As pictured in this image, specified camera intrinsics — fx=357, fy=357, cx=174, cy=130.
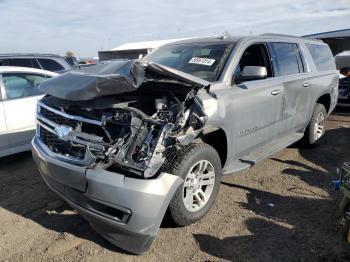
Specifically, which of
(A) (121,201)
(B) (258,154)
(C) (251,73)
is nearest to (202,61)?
(C) (251,73)

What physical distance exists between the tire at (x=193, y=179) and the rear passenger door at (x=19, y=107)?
11.3 ft

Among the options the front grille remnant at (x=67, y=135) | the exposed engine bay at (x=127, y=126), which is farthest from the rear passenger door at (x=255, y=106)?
the front grille remnant at (x=67, y=135)

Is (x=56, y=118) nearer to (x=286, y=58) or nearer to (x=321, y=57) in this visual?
(x=286, y=58)

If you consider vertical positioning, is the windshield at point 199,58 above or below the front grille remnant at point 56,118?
above

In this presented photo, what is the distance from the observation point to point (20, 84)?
5980 millimetres

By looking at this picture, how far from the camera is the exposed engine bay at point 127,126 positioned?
9.95 feet

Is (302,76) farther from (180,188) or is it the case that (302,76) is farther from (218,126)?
(180,188)

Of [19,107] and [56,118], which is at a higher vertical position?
[56,118]

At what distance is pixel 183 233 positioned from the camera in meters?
3.52

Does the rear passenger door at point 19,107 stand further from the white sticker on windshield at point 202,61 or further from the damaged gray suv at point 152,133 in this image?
the white sticker on windshield at point 202,61

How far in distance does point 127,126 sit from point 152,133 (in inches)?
9.4

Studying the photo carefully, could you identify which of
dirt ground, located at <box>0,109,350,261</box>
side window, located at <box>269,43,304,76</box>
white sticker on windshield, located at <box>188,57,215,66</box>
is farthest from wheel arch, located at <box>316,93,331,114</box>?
white sticker on windshield, located at <box>188,57,215,66</box>

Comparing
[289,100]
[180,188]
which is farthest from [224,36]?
[180,188]

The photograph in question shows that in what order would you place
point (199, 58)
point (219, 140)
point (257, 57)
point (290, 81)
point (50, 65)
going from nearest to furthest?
point (219, 140) < point (199, 58) < point (257, 57) < point (290, 81) < point (50, 65)
